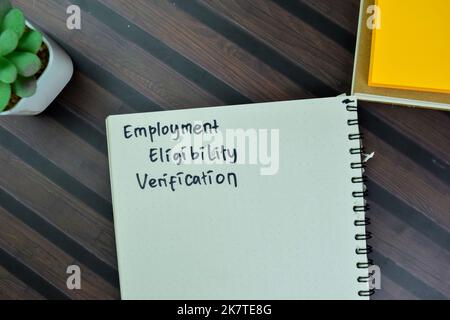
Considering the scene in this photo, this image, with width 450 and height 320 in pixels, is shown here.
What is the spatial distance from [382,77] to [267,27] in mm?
237

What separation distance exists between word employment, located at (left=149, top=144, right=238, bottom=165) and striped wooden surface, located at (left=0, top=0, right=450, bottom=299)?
127mm

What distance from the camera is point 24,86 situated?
25.1 inches

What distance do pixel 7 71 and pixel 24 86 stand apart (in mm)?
52

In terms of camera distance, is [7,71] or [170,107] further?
[170,107]

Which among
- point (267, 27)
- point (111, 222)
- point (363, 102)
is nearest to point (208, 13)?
point (267, 27)

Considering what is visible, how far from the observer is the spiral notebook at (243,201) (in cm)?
72

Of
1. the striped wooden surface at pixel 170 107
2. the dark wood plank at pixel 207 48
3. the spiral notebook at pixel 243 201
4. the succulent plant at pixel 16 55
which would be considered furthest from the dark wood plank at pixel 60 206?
the dark wood plank at pixel 207 48

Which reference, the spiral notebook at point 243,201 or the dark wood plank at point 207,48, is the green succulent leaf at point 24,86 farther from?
the dark wood plank at point 207,48

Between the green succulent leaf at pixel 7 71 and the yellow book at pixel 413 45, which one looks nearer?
the green succulent leaf at pixel 7 71

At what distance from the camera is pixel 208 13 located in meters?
0.83

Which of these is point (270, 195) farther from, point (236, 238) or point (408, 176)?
point (408, 176)

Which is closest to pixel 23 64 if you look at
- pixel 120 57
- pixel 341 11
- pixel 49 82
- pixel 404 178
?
pixel 49 82

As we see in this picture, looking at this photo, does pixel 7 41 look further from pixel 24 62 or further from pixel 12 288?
pixel 12 288
